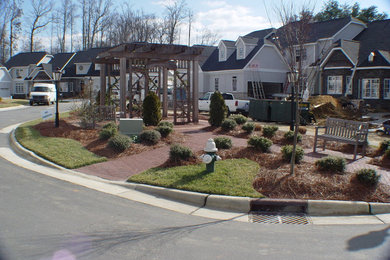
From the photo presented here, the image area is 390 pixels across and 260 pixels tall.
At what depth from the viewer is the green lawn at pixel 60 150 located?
10484 mm

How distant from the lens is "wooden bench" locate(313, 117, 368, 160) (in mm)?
10383

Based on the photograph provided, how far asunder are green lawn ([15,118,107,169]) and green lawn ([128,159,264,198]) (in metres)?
2.36

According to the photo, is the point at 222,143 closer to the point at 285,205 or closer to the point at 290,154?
the point at 290,154

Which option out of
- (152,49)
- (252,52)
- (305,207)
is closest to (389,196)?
(305,207)

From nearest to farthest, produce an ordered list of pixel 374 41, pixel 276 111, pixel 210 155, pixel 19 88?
pixel 210 155
pixel 276 111
pixel 374 41
pixel 19 88

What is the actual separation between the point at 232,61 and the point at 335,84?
34.4ft

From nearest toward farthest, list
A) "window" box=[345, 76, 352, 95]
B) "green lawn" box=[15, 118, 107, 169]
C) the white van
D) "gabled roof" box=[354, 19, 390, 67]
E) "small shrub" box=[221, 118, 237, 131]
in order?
"green lawn" box=[15, 118, 107, 169] → "small shrub" box=[221, 118, 237, 131] → "gabled roof" box=[354, 19, 390, 67] → "window" box=[345, 76, 352, 95] → the white van

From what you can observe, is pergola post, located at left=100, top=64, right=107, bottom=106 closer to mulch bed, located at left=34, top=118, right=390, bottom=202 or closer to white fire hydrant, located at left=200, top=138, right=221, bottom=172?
mulch bed, located at left=34, top=118, right=390, bottom=202

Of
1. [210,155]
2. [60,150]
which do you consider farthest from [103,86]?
[210,155]

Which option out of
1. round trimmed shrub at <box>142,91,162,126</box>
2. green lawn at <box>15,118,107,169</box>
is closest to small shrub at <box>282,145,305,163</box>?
green lawn at <box>15,118,107,169</box>

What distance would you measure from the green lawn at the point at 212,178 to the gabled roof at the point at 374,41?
76.3 ft

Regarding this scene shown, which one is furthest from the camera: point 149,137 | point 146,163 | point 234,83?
point 234,83

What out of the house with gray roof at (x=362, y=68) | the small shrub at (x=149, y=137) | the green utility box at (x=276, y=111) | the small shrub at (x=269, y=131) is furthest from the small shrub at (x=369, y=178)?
the house with gray roof at (x=362, y=68)

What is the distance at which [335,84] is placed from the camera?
3158cm
